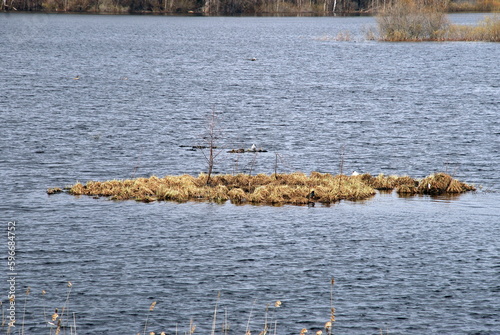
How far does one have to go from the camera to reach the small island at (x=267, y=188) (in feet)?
135

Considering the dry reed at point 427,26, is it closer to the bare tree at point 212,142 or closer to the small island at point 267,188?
the bare tree at point 212,142

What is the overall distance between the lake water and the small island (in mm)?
1034

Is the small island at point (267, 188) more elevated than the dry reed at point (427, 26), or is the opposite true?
the dry reed at point (427, 26)

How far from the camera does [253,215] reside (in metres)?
38.5

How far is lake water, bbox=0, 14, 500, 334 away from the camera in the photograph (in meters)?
27.6

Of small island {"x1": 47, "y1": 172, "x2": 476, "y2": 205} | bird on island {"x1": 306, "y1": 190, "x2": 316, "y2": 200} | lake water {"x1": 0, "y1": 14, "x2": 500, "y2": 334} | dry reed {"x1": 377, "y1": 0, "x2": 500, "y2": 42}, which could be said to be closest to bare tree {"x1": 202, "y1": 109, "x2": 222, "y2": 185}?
lake water {"x1": 0, "y1": 14, "x2": 500, "y2": 334}

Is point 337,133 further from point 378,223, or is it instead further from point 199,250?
point 199,250

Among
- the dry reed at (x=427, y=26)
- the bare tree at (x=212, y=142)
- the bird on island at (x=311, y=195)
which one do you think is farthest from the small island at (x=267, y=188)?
the dry reed at (x=427, y=26)

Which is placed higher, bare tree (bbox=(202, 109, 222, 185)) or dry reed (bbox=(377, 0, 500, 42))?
dry reed (bbox=(377, 0, 500, 42))

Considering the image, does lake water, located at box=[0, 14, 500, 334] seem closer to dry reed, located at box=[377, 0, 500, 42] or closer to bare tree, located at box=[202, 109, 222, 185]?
bare tree, located at box=[202, 109, 222, 185]

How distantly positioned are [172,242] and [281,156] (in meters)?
19.9

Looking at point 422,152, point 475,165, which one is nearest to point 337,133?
point 422,152

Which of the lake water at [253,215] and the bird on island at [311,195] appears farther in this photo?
the bird on island at [311,195]

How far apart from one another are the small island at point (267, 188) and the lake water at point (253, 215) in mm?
1034
